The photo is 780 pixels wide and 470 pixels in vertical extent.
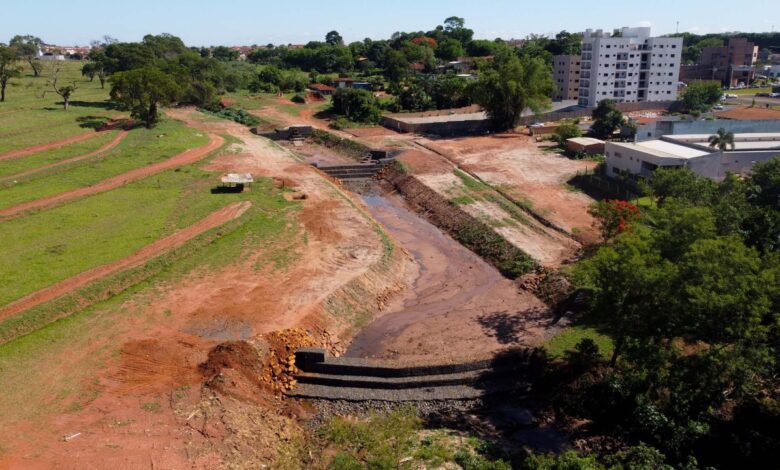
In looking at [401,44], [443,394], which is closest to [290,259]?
[443,394]

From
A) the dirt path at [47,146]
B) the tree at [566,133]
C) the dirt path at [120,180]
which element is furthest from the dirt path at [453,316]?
the dirt path at [47,146]

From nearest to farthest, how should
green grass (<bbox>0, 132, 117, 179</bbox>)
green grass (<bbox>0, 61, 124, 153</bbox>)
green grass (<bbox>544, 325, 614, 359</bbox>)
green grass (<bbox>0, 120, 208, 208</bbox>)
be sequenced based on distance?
green grass (<bbox>544, 325, 614, 359</bbox>) < green grass (<bbox>0, 120, 208, 208</bbox>) < green grass (<bbox>0, 132, 117, 179</bbox>) < green grass (<bbox>0, 61, 124, 153</bbox>)

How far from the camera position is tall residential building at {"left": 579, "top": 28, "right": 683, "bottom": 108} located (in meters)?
84.0

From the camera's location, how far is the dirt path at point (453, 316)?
25688mm

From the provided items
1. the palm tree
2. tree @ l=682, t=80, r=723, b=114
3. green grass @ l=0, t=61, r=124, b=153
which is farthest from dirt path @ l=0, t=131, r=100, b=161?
tree @ l=682, t=80, r=723, b=114

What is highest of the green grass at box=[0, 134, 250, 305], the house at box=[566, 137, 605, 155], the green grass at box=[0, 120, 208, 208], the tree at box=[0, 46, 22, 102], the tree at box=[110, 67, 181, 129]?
the tree at box=[0, 46, 22, 102]

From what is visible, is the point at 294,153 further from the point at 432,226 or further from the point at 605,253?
the point at 605,253

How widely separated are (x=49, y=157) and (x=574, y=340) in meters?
43.8

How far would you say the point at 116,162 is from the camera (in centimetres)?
4828

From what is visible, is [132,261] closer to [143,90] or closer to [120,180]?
[120,180]

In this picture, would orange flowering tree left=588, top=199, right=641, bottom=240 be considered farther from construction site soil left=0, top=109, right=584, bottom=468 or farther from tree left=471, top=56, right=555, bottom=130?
tree left=471, top=56, right=555, bottom=130

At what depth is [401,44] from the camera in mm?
137625

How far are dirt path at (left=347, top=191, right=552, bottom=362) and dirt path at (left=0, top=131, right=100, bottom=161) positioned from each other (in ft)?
112

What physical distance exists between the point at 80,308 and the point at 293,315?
29.4 feet
